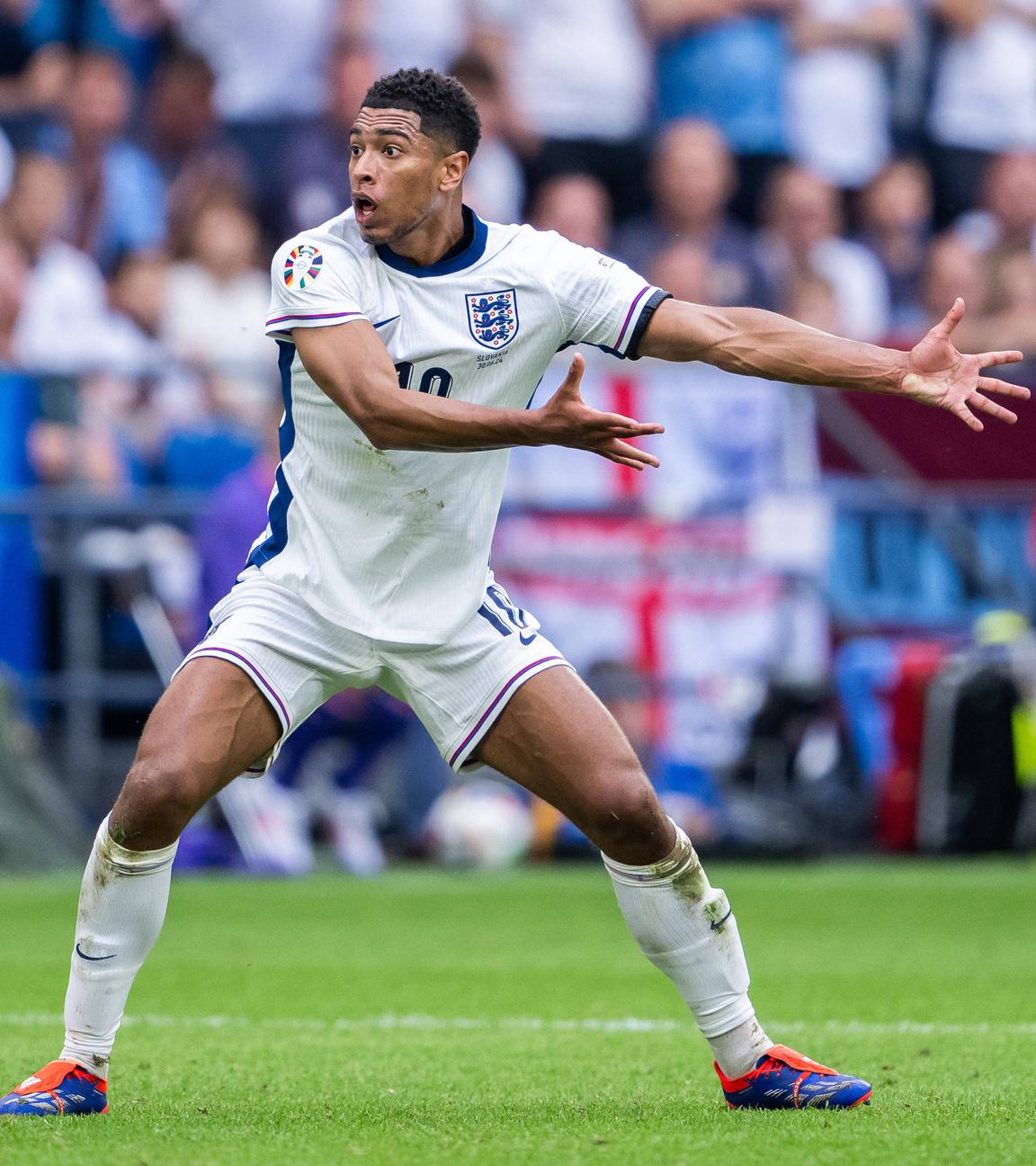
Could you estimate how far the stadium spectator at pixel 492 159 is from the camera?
15.9 metres

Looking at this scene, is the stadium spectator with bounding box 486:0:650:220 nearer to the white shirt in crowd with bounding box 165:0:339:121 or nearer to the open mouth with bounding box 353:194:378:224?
the white shirt in crowd with bounding box 165:0:339:121

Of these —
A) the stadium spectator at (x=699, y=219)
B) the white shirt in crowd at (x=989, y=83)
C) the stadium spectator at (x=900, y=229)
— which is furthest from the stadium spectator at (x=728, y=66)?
the white shirt in crowd at (x=989, y=83)

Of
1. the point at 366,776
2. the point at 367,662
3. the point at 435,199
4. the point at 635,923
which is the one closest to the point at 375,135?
the point at 435,199

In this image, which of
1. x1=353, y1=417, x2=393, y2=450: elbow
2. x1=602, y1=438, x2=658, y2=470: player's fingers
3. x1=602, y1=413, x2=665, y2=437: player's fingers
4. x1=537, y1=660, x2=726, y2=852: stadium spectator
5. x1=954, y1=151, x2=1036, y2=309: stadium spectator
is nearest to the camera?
x1=602, y1=413, x2=665, y2=437: player's fingers

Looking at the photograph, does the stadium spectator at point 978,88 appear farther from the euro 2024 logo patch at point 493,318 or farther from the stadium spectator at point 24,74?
the euro 2024 logo patch at point 493,318

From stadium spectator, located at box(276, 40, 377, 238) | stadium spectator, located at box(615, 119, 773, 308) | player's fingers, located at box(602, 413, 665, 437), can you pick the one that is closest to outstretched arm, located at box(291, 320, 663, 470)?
player's fingers, located at box(602, 413, 665, 437)

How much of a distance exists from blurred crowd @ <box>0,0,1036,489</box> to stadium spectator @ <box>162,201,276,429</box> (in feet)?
0.06

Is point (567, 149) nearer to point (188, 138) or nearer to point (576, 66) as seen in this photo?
point (576, 66)

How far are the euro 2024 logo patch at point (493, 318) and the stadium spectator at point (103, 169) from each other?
10531mm

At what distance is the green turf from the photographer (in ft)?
15.2

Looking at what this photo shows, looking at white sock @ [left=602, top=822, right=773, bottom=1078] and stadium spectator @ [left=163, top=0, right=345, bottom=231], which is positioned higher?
stadium spectator @ [left=163, top=0, right=345, bottom=231]

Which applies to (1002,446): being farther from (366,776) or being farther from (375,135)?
(375,135)

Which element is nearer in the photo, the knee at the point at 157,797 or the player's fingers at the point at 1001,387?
the knee at the point at 157,797

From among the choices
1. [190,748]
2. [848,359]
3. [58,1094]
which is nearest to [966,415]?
[848,359]
